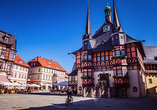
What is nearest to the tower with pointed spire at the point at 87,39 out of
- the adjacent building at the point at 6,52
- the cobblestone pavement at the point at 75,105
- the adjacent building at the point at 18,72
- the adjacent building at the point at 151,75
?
the cobblestone pavement at the point at 75,105

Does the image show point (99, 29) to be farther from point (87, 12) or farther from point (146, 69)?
point (146, 69)

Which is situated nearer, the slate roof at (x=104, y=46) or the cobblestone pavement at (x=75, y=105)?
the cobblestone pavement at (x=75, y=105)

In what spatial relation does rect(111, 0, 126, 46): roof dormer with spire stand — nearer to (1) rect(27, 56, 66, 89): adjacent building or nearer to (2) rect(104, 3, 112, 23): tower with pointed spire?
(2) rect(104, 3, 112, 23): tower with pointed spire

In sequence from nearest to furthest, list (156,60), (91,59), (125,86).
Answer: (125,86)
(91,59)
(156,60)

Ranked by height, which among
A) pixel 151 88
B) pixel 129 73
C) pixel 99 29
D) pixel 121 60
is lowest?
pixel 151 88

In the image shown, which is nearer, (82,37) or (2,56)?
(82,37)

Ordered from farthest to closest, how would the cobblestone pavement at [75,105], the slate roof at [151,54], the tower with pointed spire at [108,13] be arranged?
the tower with pointed spire at [108,13] < the slate roof at [151,54] < the cobblestone pavement at [75,105]

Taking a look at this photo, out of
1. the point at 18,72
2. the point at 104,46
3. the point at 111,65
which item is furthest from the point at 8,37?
the point at 111,65

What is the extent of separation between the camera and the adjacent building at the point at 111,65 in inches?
984

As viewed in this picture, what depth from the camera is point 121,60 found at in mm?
25875

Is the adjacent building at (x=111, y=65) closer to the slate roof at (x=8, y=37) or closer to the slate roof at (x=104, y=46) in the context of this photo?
the slate roof at (x=104, y=46)

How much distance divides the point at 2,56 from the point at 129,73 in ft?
107

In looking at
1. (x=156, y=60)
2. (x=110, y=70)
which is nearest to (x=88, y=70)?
(x=110, y=70)

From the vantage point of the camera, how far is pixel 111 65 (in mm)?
27781
